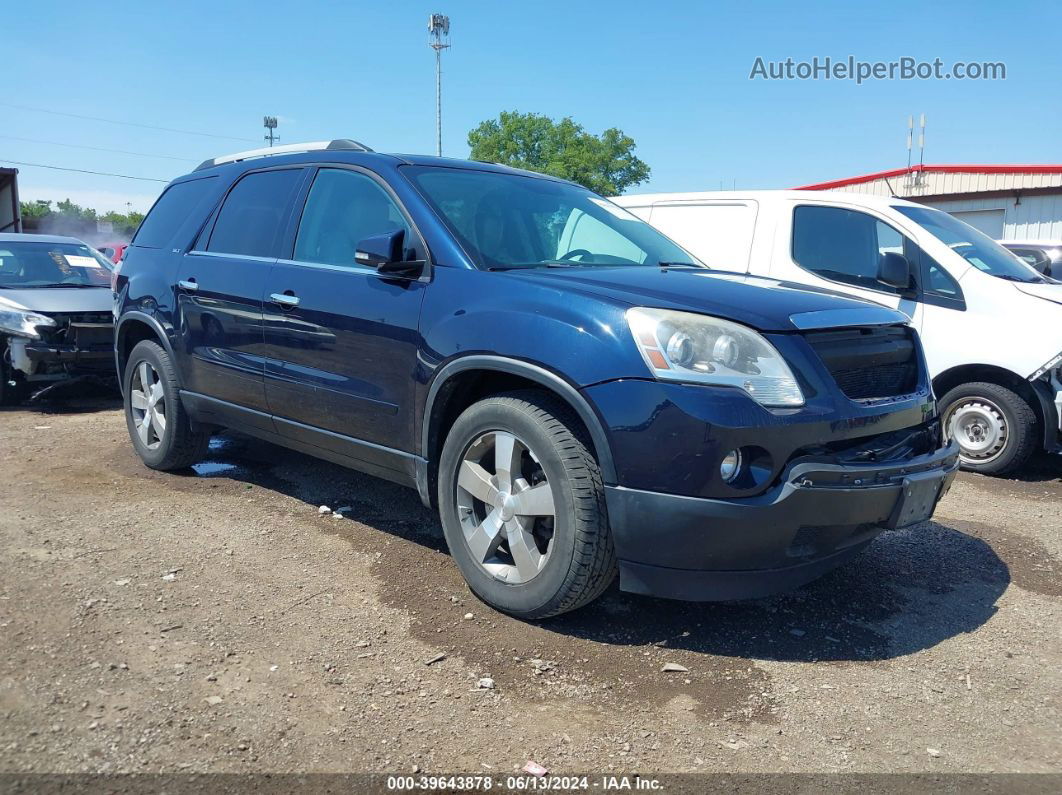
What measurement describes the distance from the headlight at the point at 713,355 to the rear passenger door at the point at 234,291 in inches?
89.8

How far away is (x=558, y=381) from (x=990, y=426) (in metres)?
4.25

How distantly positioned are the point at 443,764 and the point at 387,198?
2.55 metres

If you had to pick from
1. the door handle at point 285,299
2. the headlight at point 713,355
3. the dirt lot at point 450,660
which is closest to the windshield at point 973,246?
the dirt lot at point 450,660

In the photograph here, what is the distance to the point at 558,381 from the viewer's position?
3084 millimetres

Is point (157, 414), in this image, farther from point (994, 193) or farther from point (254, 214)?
point (994, 193)

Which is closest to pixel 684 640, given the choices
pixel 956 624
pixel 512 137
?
pixel 956 624

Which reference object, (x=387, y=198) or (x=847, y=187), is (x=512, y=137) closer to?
(x=847, y=187)

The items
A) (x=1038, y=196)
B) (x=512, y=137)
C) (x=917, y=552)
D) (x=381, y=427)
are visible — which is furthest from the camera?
(x=512, y=137)

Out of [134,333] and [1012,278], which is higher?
[1012,278]

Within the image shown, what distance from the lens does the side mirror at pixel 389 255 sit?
3621 mm

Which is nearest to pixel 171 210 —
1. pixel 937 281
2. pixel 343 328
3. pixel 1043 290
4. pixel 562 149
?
pixel 343 328

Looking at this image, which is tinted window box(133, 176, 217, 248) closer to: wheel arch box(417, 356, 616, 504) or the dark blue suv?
the dark blue suv

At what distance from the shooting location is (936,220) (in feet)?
21.6

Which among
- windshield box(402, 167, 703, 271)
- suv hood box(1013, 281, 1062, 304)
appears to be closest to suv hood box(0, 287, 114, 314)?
windshield box(402, 167, 703, 271)
